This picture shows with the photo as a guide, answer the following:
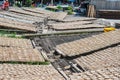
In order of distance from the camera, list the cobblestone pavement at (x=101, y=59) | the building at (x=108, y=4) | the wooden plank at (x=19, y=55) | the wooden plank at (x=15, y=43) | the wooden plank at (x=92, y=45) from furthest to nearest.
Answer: the building at (x=108, y=4), the wooden plank at (x=15, y=43), the wooden plank at (x=92, y=45), the wooden plank at (x=19, y=55), the cobblestone pavement at (x=101, y=59)

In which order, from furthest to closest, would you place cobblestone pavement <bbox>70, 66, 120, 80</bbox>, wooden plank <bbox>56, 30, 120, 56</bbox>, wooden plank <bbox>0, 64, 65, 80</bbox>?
wooden plank <bbox>56, 30, 120, 56</bbox>, wooden plank <bbox>0, 64, 65, 80</bbox>, cobblestone pavement <bbox>70, 66, 120, 80</bbox>

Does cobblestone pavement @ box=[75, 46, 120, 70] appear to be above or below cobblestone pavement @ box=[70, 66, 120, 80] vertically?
below

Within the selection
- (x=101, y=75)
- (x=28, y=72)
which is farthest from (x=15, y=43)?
(x=101, y=75)

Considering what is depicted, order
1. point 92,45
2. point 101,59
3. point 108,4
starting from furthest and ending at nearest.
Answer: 1. point 108,4
2. point 92,45
3. point 101,59

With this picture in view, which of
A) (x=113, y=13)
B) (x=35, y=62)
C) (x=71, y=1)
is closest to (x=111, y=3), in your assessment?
(x=113, y=13)

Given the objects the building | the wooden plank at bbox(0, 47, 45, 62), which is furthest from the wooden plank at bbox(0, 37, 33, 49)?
the building

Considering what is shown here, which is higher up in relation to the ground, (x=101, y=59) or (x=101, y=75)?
(x=101, y=75)

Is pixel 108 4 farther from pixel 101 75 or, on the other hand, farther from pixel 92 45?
pixel 101 75

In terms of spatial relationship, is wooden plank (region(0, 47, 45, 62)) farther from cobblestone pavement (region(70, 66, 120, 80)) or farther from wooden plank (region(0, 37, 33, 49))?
cobblestone pavement (region(70, 66, 120, 80))

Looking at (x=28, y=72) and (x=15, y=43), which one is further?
(x=15, y=43)

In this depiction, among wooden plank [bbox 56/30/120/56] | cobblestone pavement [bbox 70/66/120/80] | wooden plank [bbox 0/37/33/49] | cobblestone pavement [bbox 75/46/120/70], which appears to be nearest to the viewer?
cobblestone pavement [bbox 70/66/120/80]

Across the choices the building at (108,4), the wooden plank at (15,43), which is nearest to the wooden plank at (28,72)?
the wooden plank at (15,43)

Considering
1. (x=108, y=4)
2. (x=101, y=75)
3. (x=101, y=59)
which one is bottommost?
(x=101, y=59)

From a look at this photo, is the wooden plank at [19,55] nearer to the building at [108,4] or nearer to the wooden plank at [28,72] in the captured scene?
the wooden plank at [28,72]
